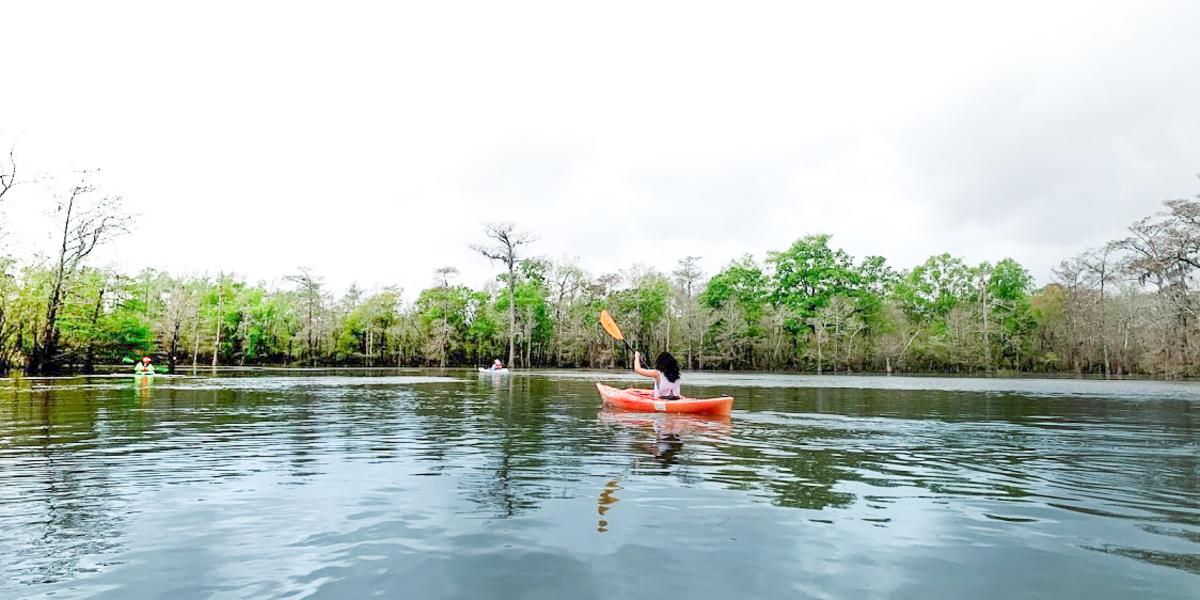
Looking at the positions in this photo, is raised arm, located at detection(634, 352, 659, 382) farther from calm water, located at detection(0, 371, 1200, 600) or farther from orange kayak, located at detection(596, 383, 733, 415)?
calm water, located at detection(0, 371, 1200, 600)

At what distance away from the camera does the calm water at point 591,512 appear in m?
4.56

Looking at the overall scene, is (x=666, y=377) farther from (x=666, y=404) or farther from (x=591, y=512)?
(x=591, y=512)

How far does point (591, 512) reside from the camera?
6.55 m

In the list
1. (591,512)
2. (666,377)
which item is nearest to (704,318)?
(666,377)

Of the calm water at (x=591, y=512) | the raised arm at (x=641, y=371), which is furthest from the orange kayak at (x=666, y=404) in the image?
the calm water at (x=591, y=512)

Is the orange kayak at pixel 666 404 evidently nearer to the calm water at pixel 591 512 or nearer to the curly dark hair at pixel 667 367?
the curly dark hair at pixel 667 367

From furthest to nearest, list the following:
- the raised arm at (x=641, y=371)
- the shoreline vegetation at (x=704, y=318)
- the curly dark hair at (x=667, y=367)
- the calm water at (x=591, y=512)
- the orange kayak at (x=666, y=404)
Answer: the shoreline vegetation at (x=704, y=318), the curly dark hair at (x=667, y=367), the raised arm at (x=641, y=371), the orange kayak at (x=666, y=404), the calm water at (x=591, y=512)

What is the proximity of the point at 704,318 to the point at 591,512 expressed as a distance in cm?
6388

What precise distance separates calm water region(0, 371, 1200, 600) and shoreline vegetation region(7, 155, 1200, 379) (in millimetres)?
50550

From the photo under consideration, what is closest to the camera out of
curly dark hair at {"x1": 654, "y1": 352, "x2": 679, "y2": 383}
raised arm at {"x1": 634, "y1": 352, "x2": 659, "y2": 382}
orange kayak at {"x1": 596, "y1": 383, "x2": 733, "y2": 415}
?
orange kayak at {"x1": 596, "y1": 383, "x2": 733, "y2": 415}

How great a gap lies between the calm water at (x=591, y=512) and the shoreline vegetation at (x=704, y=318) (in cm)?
5055

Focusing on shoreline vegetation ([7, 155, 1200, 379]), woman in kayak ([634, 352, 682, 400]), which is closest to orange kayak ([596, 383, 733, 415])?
woman in kayak ([634, 352, 682, 400])

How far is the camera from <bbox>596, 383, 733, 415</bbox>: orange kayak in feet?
52.0

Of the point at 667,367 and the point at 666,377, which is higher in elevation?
the point at 667,367
